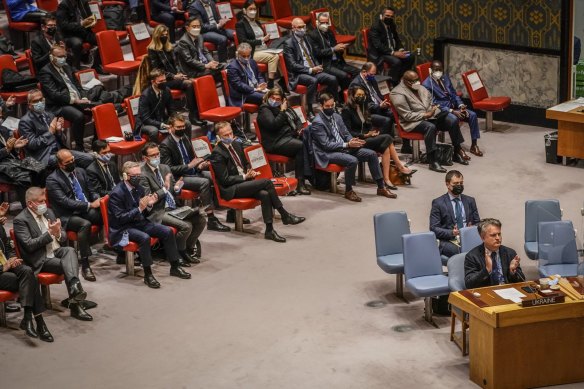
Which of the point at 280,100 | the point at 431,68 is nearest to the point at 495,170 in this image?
the point at 431,68

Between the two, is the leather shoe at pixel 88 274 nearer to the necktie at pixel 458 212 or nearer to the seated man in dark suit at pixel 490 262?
the necktie at pixel 458 212

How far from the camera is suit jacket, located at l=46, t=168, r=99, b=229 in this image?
12.1 metres

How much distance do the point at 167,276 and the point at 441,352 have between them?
3.03 metres

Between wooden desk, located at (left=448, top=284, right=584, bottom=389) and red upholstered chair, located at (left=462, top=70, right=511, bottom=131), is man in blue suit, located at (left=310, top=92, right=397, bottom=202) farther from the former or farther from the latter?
wooden desk, located at (left=448, top=284, right=584, bottom=389)

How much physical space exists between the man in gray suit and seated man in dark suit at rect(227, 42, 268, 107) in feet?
5.43

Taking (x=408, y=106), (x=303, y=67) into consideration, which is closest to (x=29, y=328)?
(x=408, y=106)

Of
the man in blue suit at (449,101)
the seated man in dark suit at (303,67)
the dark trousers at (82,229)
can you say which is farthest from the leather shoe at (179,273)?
the man in blue suit at (449,101)

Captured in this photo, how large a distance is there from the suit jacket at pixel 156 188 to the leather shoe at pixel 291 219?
4.53 ft

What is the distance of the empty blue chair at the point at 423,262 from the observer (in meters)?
11.2

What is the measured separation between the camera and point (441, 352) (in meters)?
10.6

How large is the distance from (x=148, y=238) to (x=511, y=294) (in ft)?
11.9

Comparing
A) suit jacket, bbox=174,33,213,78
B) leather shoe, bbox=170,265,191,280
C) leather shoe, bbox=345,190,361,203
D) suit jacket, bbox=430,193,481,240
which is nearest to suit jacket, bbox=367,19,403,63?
suit jacket, bbox=174,33,213,78

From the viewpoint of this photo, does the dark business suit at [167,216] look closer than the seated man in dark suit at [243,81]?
Yes

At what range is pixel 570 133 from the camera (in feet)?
51.0
